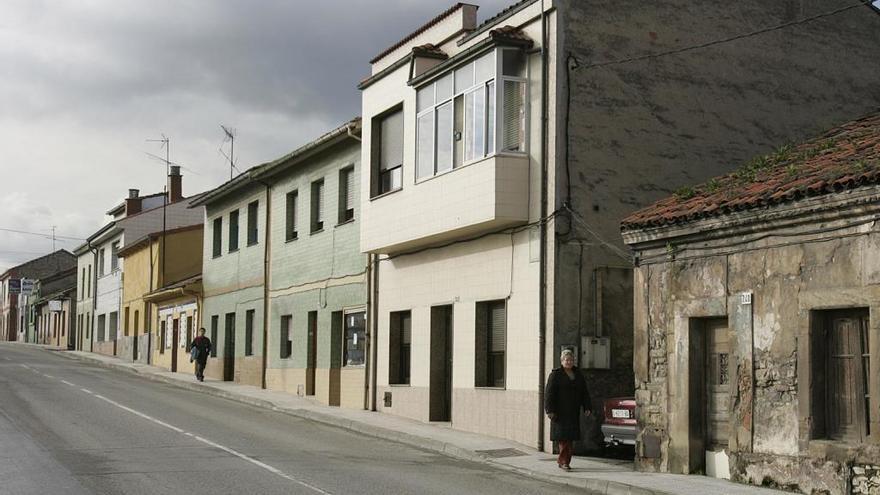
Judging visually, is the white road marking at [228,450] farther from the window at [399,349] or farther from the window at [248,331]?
the window at [248,331]

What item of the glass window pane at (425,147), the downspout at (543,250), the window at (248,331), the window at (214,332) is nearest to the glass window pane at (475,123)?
the downspout at (543,250)

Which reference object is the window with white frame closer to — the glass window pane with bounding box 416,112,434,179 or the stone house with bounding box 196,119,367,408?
the glass window pane with bounding box 416,112,434,179

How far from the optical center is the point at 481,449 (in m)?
16.8

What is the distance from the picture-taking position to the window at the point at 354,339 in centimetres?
2428

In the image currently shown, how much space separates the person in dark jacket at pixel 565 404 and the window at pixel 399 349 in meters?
7.94

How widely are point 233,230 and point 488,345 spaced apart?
56.3 feet

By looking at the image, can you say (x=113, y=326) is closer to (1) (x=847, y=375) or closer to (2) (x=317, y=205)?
(2) (x=317, y=205)

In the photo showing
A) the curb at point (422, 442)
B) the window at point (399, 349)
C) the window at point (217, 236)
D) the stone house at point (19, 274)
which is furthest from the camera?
the stone house at point (19, 274)

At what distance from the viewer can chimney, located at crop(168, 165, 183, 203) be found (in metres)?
55.5

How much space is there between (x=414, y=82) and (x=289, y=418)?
719 cm

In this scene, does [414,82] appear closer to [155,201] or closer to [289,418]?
[289,418]

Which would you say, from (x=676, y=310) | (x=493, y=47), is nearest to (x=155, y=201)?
(x=493, y=47)

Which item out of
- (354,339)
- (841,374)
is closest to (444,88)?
(354,339)

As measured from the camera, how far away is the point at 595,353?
677 inches
